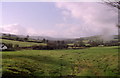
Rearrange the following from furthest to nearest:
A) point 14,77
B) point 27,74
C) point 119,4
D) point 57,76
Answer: point 57,76
point 27,74
point 14,77
point 119,4

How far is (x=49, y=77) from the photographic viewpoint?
Result: 11.6 meters

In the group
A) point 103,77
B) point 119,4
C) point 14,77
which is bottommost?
point 103,77

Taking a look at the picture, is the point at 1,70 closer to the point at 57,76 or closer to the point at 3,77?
the point at 3,77

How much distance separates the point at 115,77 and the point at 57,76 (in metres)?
6.74

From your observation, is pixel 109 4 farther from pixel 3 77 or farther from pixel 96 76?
pixel 3 77

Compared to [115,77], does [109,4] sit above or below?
above

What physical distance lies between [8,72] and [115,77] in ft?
39.1

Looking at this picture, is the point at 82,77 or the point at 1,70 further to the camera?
the point at 82,77

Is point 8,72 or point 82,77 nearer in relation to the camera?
point 8,72

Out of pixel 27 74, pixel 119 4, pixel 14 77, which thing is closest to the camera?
pixel 119 4

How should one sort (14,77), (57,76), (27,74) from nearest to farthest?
1. (14,77)
2. (27,74)
3. (57,76)

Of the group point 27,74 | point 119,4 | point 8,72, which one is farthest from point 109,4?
point 8,72

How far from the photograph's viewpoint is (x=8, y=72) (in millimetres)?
10727

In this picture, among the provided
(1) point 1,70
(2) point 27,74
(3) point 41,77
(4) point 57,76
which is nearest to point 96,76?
(4) point 57,76
